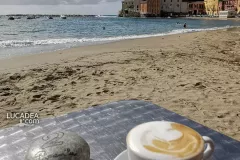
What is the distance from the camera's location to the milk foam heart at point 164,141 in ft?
2.39

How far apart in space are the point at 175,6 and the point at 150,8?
46.9 feet

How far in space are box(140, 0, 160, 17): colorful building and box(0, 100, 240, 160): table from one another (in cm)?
9721

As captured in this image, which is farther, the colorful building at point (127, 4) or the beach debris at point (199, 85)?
the colorful building at point (127, 4)

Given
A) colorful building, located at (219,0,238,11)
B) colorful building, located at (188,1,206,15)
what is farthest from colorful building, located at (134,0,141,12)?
colorful building, located at (219,0,238,11)

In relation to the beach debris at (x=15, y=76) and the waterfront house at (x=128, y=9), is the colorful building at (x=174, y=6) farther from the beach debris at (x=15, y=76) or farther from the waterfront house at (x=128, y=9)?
the beach debris at (x=15, y=76)

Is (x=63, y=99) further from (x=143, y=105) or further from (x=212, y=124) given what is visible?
(x=143, y=105)

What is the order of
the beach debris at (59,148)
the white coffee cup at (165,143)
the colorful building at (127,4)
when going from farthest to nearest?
the colorful building at (127,4) → the beach debris at (59,148) → the white coffee cup at (165,143)

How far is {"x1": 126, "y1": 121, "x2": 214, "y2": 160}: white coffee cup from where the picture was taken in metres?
0.72

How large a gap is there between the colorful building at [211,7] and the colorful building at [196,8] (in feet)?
11.0

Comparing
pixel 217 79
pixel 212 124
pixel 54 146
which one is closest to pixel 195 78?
pixel 217 79

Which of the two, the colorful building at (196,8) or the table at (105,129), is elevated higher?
the colorful building at (196,8)

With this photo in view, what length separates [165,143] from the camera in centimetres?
77

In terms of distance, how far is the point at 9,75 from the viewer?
632 cm

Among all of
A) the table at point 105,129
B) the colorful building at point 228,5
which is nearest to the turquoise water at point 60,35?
the table at point 105,129
